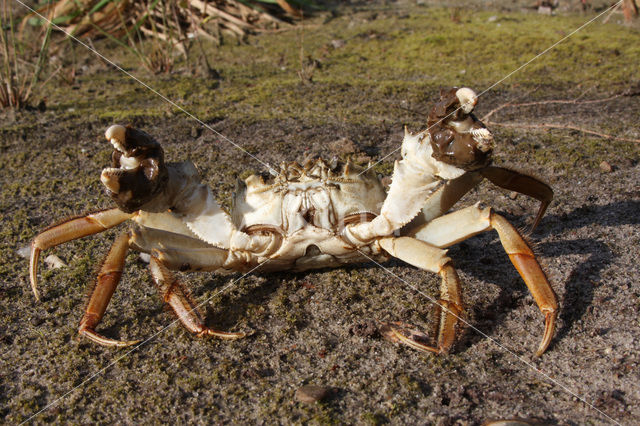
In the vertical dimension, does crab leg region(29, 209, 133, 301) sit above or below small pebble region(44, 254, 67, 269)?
above

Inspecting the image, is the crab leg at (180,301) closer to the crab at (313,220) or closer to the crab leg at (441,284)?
the crab at (313,220)

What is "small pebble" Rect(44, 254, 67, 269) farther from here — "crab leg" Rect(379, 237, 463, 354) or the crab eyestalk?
the crab eyestalk

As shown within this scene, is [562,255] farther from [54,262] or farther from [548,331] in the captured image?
[54,262]

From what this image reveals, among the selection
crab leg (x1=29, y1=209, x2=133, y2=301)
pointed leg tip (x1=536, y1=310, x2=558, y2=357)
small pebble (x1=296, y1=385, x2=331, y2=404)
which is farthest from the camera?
crab leg (x1=29, y1=209, x2=133, y2=301)

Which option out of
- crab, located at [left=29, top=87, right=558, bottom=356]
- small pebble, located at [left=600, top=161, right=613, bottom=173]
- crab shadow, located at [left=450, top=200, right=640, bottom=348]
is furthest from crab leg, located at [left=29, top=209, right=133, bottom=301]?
small pebble, located at [left=600, top=161, right=613, bottom=173]

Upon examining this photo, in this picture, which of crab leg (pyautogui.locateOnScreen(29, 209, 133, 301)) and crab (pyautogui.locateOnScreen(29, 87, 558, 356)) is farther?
crab leg (pyautogui.locateOnScreen(29, 209, 133, 301))

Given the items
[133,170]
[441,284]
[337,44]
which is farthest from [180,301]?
[337,44]
